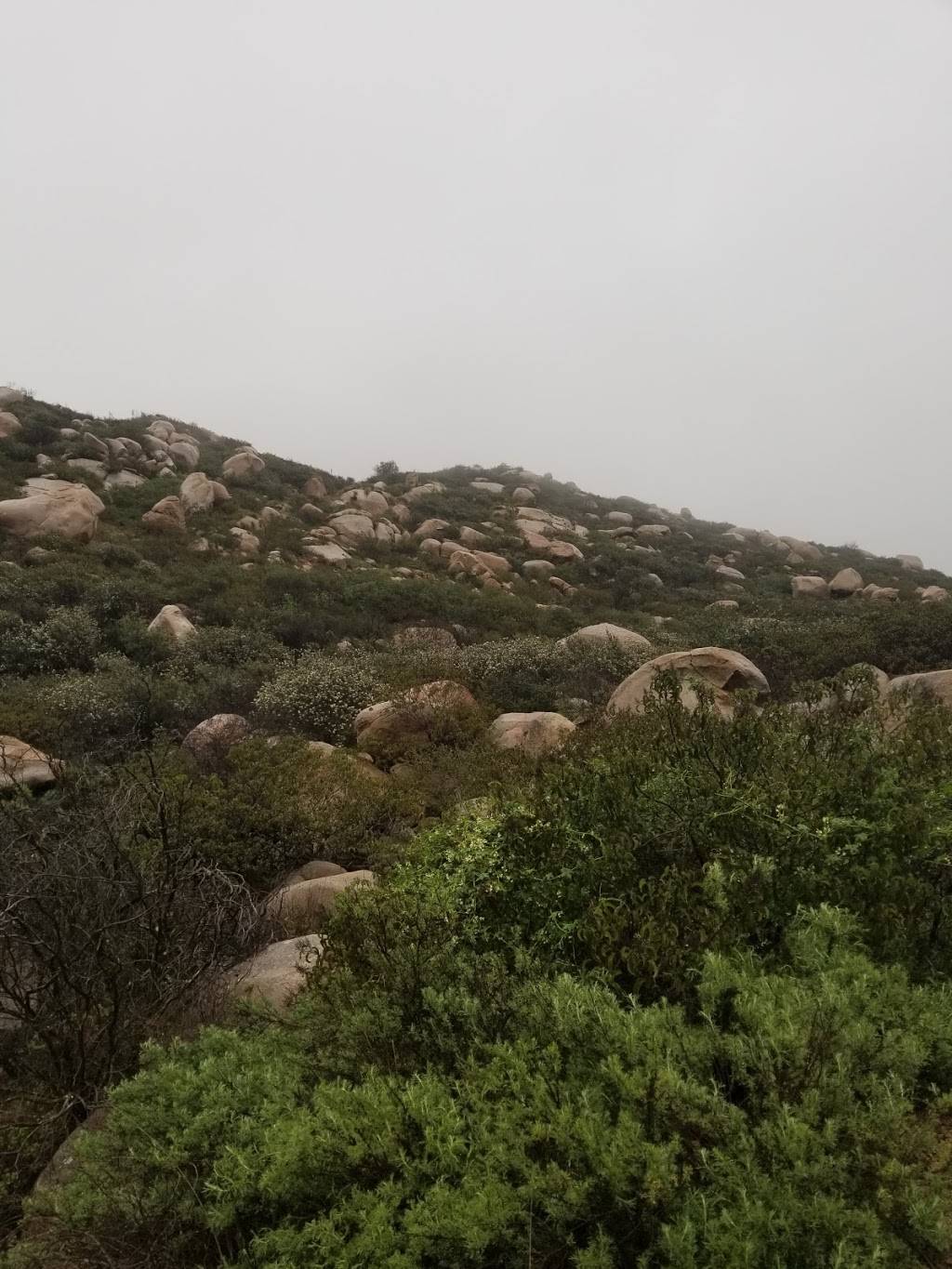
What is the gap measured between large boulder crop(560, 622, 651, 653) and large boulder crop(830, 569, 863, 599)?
16.9 meters

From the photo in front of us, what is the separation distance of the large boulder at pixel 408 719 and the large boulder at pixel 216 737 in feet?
5.52

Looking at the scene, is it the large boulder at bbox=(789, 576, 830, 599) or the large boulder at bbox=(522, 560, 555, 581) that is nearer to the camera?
the large boulder at bbox=(522, 560, 555, 581)

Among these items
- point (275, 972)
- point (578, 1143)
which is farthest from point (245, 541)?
point (578, 1143)

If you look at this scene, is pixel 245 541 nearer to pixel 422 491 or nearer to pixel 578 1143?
pixel 422 491

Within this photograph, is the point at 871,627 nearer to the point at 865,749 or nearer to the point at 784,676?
the point at 784,676

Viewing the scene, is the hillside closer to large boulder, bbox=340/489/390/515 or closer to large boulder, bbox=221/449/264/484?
large boulder, bbox=221/449/264/484

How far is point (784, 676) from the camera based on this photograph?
13.5 metres

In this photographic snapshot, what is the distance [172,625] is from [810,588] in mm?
24241

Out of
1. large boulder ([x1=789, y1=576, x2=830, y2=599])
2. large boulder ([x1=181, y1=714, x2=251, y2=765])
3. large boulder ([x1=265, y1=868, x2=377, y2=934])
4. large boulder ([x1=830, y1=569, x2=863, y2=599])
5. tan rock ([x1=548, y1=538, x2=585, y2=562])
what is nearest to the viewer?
large boulder ([x1=265, y1=868, x2=377, y2=934])

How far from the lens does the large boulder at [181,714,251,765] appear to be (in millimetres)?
8938

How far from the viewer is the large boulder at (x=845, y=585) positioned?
94.0 ft

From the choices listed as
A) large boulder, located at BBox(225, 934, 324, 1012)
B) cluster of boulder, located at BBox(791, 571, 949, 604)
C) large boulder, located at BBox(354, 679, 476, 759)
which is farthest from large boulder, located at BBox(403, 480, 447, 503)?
large boulder, located at BBox(225, 934, 324, 1012)

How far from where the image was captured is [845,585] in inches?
1138

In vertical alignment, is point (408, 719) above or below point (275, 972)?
above
